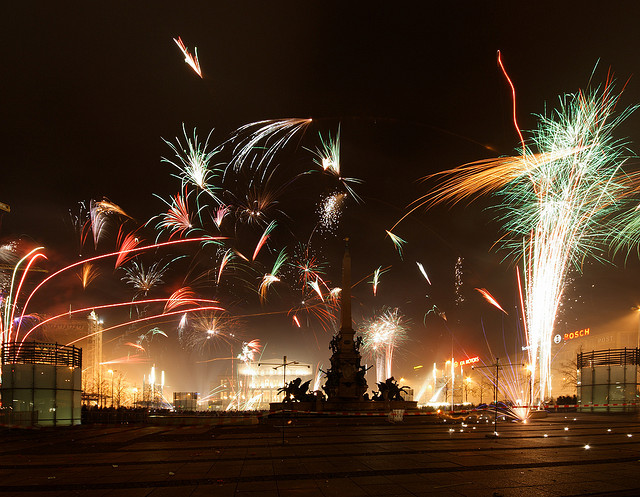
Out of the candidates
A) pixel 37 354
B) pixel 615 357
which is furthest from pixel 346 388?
pixel 37 354

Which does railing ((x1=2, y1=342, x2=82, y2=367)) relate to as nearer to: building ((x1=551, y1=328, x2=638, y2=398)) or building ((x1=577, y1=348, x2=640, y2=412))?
building ((x1=577, y1=348, x2=640, y2=412))

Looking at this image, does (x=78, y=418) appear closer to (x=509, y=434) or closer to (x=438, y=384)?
(x=509, y=434)

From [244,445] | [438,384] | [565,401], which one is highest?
[244,445]

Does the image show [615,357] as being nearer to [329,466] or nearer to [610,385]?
[610,385]

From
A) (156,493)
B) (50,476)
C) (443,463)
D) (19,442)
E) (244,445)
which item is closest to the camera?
(156,493)

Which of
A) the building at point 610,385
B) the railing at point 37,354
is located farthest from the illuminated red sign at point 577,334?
the railing at point 37,354

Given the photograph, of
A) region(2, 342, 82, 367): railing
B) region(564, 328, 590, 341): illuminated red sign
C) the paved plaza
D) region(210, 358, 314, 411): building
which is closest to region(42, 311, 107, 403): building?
region(210, 358, 314, 411): building

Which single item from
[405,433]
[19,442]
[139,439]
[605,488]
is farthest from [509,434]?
[19,442]

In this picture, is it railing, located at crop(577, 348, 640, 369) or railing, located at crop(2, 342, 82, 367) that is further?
railing, located at crop(577, 348, 640, 369)
